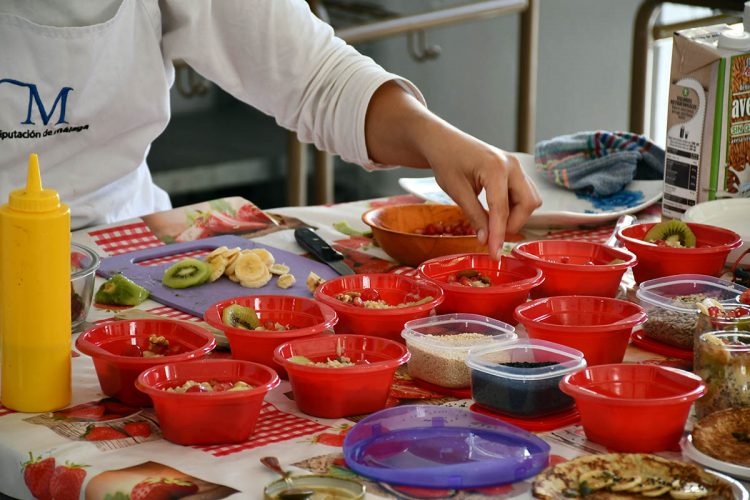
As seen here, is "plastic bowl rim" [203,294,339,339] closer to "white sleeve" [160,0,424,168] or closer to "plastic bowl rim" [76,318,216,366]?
"plastic bowl rim" [76,318,216,366]

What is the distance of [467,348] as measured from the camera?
109 cm

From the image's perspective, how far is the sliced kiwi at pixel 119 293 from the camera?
1.36 metres

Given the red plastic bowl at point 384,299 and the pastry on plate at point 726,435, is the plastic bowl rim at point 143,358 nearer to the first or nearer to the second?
the red plastic bowl at point 384,299

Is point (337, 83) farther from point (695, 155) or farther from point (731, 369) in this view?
point (731, 369)

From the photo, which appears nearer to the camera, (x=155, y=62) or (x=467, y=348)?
(x=467, y=348)

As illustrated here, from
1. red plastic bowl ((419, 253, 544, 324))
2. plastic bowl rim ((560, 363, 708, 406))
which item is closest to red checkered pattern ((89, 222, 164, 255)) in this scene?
red plastic bowl ((419, 253, 544, 324))

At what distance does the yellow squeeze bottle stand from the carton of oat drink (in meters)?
0.91

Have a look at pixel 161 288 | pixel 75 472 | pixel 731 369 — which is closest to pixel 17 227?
pixel 75 472

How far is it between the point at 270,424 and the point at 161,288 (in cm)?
44

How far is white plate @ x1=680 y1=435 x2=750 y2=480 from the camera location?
0.89m

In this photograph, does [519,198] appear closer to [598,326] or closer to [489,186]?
[489,186]

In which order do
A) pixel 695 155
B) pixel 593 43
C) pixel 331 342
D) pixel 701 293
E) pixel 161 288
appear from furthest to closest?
pixel 593 43, pixel 695 155, pixel 161 288, pixel 701 293, pixel 331 342

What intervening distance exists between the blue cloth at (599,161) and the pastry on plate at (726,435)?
86 cm

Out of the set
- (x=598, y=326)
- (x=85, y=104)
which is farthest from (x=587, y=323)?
(x=85, y=104)
